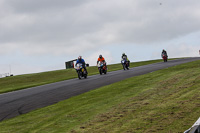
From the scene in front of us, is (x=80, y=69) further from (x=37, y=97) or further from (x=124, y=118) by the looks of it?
(x=124, y=118)

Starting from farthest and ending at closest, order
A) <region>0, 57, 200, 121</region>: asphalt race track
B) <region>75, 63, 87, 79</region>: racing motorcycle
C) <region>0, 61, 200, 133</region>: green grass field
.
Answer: <region>75, 63, 87, 79</region>: racing motorcycle < <region>0, 57, 200, 121</region>: asphalt race track < <region>0, 61, 200, 133</region>: green grass field

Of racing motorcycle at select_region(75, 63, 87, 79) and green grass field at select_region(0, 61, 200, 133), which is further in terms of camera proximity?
racing motorcycle at select_region(75, 63, 87, 79)

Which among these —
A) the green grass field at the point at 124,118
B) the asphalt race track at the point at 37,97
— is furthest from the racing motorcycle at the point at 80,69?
the green grass field at the point at 124,118

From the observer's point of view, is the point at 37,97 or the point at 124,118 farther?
the point at 37,97

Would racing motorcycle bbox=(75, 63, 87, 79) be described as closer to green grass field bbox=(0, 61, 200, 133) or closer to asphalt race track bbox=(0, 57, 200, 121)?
asphalt race track bbox=(0, 57, 200, 121)

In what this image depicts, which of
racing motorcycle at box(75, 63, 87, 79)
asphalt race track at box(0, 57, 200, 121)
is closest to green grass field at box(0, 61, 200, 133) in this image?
asphalt race track at box(0, 57, 200, 121)

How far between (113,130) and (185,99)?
279 cm

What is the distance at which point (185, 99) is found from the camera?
8.23 m

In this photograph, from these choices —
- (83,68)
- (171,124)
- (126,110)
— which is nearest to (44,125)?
(126,110)

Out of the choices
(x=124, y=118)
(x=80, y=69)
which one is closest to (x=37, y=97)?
(x=124, y=118)

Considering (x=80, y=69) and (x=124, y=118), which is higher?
(x=80, y=69)

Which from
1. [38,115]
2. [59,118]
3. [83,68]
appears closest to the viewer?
[59,118]

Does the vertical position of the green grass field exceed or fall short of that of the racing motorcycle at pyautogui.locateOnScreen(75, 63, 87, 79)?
it falls short

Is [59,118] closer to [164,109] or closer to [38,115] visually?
[38,115]
